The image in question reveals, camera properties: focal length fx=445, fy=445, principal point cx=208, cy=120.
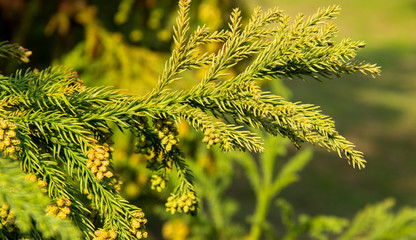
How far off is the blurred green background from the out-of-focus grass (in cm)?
3

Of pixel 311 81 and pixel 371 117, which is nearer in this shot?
pixel 371 117

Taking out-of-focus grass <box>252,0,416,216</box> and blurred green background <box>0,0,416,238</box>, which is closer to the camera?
blurred green background <box>0,0,416,238</box>

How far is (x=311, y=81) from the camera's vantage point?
20.2m

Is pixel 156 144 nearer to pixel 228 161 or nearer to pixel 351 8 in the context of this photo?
pixel 228 161

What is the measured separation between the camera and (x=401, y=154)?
13.8 meters

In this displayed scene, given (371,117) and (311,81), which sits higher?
(311,81)

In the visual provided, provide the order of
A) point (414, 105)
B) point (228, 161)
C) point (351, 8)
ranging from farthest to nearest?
point (351, 8) → point (414, 105) → point (228, 161)

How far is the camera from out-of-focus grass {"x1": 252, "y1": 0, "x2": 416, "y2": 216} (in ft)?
38.3

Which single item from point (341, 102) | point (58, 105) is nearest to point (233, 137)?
point (58, 105)

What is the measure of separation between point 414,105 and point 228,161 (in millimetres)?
15367

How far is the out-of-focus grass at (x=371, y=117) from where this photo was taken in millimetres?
11664

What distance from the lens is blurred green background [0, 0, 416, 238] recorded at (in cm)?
519

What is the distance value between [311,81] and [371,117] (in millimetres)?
4178

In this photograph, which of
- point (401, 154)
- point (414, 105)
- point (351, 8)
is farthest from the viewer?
point (351, 8)
